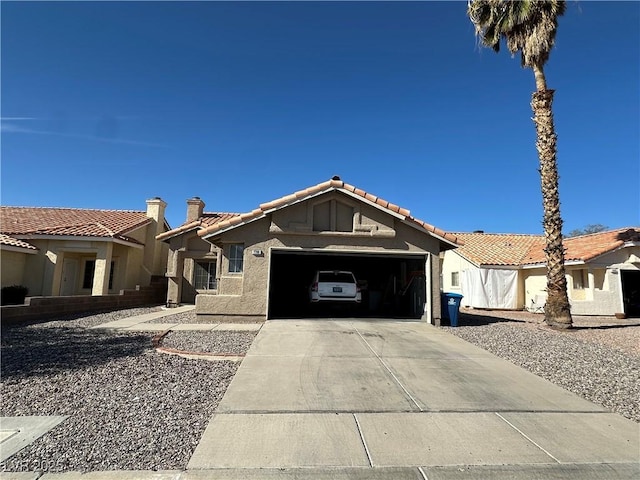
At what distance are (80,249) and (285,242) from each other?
1186cm

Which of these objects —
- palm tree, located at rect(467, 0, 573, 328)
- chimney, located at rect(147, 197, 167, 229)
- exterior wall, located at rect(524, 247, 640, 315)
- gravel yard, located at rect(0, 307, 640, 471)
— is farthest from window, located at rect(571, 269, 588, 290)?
chimney, located at rect(147, 197, 167, 229)

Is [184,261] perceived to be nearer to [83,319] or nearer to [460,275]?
[83,319]

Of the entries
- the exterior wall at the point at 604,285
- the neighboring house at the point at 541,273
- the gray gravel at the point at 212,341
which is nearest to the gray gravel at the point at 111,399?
the gray gravel at the point at 212,341

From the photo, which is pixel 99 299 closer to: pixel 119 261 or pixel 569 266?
pixel 119 261

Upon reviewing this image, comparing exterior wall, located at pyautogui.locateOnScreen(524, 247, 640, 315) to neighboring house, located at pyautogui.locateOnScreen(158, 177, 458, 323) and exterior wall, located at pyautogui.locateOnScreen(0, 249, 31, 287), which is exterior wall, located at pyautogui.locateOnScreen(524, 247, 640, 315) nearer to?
neighboring house, located at pyautogui.locateOnScreen(158, 177, 458, 323)

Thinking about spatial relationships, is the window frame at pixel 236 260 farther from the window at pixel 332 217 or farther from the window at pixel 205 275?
the window at pixel 205 275

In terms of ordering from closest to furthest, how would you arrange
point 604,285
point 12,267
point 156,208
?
1. point 12,267
2. point 604,285
3. point 156,208

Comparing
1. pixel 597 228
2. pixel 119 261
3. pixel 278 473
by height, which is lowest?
pixel 278 473

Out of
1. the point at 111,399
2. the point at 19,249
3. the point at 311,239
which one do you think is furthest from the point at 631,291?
the point at 19,249

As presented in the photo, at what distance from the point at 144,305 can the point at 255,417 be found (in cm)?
1672

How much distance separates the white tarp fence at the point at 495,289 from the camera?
22422 millimetres

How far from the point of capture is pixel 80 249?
60.6 ft

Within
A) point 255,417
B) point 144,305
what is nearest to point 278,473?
point 255,417

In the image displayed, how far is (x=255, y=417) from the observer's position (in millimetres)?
4812
